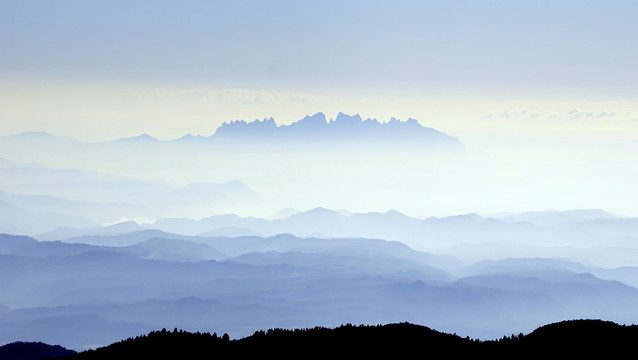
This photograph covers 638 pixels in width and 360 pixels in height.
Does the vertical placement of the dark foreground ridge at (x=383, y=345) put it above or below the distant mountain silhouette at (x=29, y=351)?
below

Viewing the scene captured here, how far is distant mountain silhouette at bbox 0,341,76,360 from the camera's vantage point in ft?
445

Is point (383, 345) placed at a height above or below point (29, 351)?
below

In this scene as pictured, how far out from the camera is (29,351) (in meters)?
142

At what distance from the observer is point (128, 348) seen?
34.3m

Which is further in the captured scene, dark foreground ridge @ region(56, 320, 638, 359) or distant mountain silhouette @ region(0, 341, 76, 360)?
distant mountain silhouette @ region(0, 341, 76, 360)

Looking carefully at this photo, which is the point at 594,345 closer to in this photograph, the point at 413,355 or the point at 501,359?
the point at 501,359

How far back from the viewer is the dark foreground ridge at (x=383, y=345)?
33.1 meters

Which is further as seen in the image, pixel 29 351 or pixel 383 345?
pixel 29 351

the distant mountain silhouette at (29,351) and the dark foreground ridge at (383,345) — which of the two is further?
the distant mountain silhouette at (29,351)

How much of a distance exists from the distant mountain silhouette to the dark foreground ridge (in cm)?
10512

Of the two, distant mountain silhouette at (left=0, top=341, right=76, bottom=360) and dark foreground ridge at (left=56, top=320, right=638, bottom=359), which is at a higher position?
distant mountain silhouette at (left=0, top=341, right=76, bottom=360)

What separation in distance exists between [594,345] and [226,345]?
16.4 meters

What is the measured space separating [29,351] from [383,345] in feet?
406

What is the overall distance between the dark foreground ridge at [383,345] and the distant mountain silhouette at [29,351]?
10512 cm
